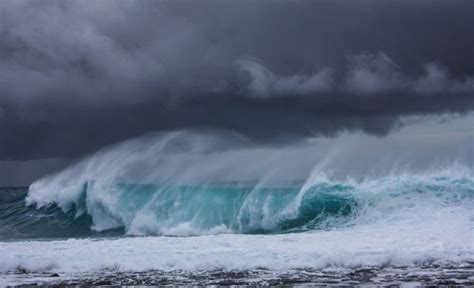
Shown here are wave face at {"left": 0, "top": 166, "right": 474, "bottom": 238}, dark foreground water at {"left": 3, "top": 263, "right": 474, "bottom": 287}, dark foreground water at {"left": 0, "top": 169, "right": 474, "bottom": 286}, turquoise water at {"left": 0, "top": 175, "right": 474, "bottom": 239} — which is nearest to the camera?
dark foreground water at {"left": 3, "top": 263, "right": 474, "bottom": 287}

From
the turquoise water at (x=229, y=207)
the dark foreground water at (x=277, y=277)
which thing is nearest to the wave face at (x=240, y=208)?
the turquoise water at (x=229, y=207)

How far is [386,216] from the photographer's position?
1988 cm

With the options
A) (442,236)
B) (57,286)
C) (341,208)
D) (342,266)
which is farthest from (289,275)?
(341,208)

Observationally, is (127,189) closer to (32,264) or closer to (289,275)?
(32,264)

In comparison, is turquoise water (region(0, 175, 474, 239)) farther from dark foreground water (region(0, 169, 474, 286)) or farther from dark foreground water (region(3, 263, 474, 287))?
dark foreground water (region(3, 263, 474, 287))

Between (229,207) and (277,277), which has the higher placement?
(229,207)

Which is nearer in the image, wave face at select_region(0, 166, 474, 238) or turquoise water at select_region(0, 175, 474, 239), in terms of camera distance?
wave face at select_region(0, 166, 474, 238)

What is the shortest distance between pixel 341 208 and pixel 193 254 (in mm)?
9754

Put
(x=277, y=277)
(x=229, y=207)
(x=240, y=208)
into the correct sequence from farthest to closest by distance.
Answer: (x=229, y=207) < (x=240, y=208) < (x=277, y=277)

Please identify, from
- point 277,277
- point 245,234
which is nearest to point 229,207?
point 245,234

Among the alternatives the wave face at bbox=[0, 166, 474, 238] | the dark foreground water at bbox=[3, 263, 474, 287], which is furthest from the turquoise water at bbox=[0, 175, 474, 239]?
the dark foreground water at bbox=[3, 263, 474, 287]

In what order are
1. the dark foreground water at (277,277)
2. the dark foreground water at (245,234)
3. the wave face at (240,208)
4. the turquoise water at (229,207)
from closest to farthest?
1. the dark foreground water at (277,277)
2. the dark foreground water at (245,234)
3. the wave face at (240,208)
4. the turquoise water at (229,207)

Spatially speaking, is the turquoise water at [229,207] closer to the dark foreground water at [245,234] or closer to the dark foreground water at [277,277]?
the dark foreground water at [245,234]

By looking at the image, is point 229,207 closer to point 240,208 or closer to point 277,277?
point 240,208
